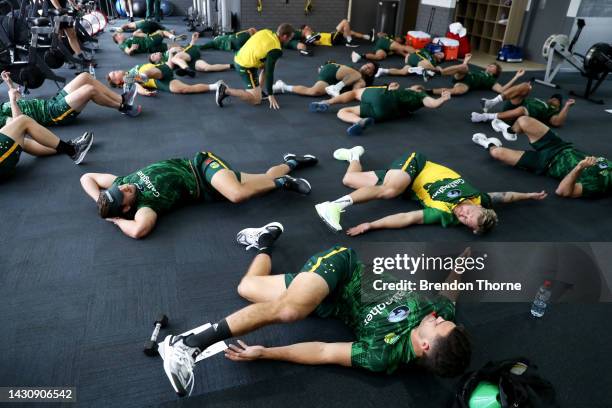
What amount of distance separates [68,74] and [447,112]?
5.84 m

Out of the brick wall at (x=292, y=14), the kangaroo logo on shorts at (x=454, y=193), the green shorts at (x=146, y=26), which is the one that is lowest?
the kangaroo logo on shorts at (x=454, y=193)

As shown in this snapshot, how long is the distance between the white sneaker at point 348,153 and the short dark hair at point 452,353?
2.28m

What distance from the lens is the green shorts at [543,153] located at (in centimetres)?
358

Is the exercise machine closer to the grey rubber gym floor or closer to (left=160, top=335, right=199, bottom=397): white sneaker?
the grey rubber gym floor

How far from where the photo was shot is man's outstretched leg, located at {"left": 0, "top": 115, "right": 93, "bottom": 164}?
133 inches

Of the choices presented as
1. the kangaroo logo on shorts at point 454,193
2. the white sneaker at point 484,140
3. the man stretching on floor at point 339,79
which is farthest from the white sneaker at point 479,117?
the kangaroo logo on shorts at point 454,193

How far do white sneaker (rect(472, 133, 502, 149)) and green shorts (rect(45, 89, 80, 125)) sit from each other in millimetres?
4363

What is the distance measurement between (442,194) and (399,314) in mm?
1329

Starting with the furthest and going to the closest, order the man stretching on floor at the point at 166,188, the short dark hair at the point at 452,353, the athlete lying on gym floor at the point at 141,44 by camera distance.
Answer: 1. the athlete lying on gym floor at the point at 141,44
2. the man stretching on floor at the point at 166,188
3. the short dark hair at the point at 452,353

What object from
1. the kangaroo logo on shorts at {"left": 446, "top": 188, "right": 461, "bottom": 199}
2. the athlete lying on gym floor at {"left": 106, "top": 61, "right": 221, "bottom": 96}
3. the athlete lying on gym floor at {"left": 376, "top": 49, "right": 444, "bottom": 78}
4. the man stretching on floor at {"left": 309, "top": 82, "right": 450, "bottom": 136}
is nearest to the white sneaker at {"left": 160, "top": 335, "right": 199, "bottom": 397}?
the kangaroo logo on shorts at {"left": 446, "top": 188, "right": 461, "bottom": 199}

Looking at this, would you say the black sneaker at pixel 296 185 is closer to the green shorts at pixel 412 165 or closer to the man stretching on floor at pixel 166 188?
the man stretching on floor at pixel 166 188

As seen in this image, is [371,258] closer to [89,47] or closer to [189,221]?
[189,221]

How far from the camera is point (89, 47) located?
794 centimetres

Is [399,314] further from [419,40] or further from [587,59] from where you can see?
[419,40]
